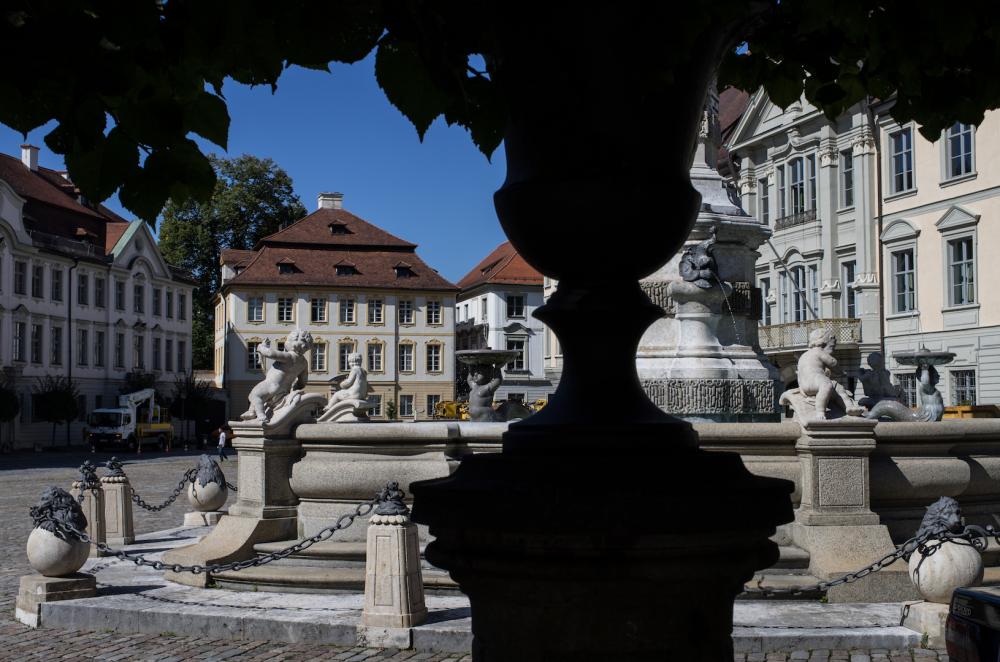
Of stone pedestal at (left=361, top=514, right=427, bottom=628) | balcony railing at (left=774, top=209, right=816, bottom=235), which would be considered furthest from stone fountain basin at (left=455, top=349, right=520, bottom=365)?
balcony railing at (left=774, top=209, right=816, bottom=235)

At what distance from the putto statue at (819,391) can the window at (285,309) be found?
185ft

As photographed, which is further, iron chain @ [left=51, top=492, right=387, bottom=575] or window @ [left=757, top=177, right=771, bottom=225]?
window @ [left=757, top=177, right=771, bottom=225]

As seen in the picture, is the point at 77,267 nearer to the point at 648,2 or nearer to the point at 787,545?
the point at 787,545

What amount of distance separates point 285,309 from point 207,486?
165 feet

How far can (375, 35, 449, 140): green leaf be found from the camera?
2662 mm

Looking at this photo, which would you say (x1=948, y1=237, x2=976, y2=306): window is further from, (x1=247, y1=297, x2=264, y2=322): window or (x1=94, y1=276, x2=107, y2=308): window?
(x1=94, y1=276, x2=107, y2=308): window

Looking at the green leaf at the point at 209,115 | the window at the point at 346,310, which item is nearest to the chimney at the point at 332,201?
the window at the point at 346,310

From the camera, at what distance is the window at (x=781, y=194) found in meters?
45.9

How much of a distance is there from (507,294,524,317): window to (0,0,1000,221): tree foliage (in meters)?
68.4

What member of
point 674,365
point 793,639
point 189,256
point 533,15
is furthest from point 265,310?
point 533,15

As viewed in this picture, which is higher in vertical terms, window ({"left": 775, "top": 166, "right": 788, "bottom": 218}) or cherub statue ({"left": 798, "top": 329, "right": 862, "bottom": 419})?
window ({"left": 775, "top": 166, "right": 788, "bottom": 218})

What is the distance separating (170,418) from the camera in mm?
57875

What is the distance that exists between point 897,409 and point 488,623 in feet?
32.0

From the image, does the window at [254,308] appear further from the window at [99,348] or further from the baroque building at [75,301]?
the window at [99,348]
